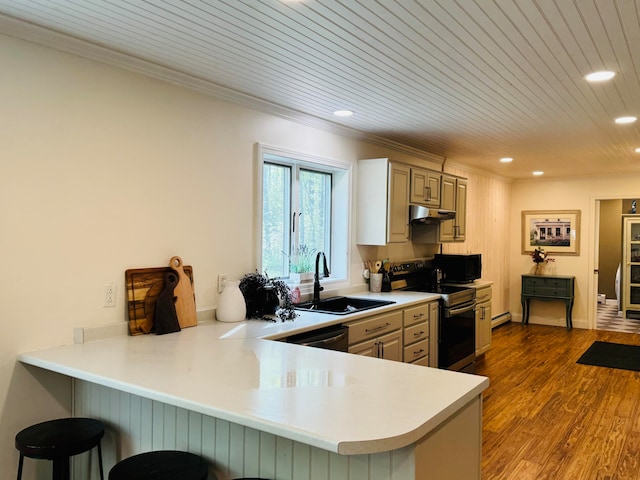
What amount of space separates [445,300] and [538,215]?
4127mm

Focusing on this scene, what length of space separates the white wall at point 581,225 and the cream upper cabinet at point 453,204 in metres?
2.79

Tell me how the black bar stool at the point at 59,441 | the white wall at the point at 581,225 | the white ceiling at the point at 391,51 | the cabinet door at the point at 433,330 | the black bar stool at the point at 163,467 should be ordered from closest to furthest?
the black bar stool at the point at 163,467
the black bar stool at the point at 59,441
the white ceiling at the point at 391,51
the cabinet door at the point at 433,330
the white wall at the point at 581,225

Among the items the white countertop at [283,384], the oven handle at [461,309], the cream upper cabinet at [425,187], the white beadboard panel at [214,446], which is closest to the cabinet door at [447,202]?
the cream upper cabinet at [425,187]

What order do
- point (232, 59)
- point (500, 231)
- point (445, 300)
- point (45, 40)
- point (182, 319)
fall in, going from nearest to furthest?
point (45, 40) < point (232, 59) < point (182, 319) < point (445, 300) < point (500, 231)

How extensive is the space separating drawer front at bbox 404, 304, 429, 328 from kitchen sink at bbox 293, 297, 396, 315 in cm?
19

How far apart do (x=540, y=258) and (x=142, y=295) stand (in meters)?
6.70

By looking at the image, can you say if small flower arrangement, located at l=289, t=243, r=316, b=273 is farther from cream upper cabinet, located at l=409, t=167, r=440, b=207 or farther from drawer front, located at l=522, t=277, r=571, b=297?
drawer front, located at l=522, t=277, r=571, b=297

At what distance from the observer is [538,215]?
312 inches

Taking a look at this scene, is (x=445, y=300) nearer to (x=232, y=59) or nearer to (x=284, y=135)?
(x=284, y=135)

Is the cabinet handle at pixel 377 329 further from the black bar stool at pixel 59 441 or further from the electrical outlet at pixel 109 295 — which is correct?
the black bar stool at pixel 59 441

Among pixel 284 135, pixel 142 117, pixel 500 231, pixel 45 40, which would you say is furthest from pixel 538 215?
pixel 45 40

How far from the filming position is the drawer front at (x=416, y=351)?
4.05 m

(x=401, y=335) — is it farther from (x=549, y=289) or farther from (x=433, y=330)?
(x=549, y=289)

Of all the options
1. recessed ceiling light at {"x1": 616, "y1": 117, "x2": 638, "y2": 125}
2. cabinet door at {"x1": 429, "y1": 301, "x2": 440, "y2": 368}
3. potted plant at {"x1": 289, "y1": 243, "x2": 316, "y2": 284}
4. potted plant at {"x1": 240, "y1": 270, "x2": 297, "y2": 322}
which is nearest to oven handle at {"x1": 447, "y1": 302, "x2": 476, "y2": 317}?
cabinet door at {"x1": 429, "y1": 301, "x2": 440, "y2": 368}
